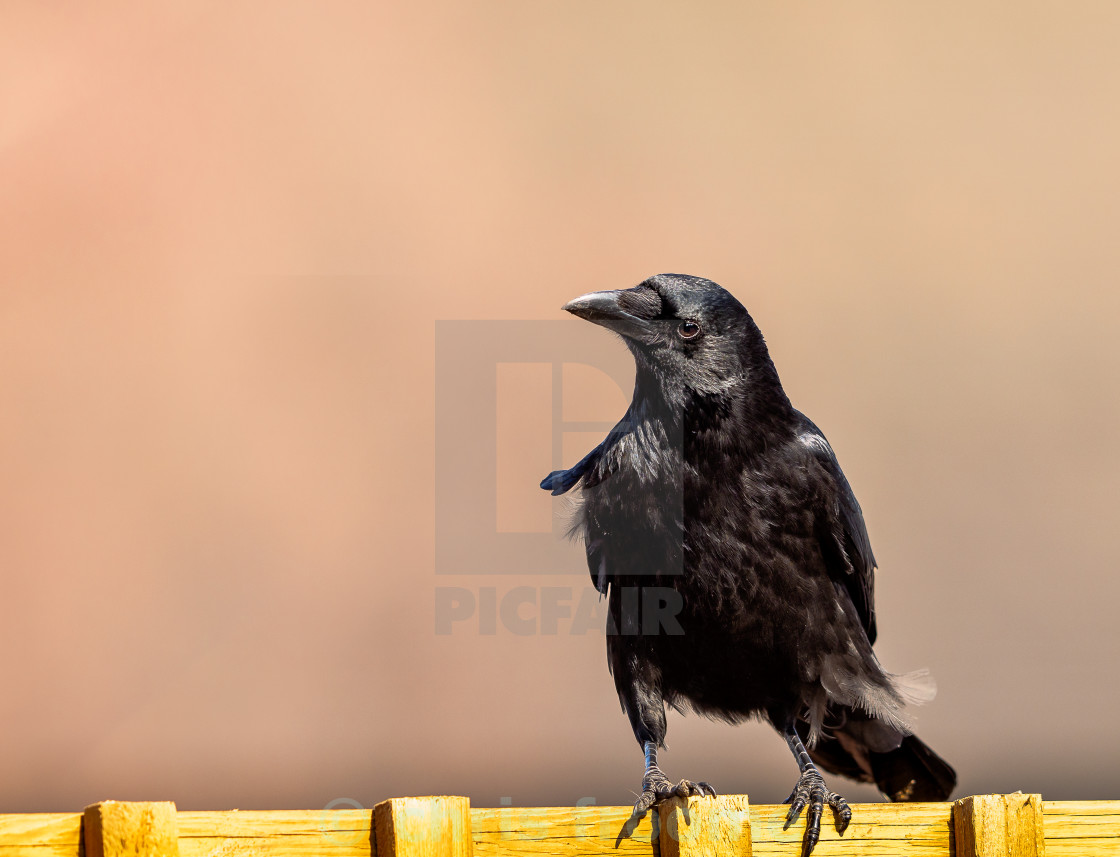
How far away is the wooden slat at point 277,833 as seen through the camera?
191cm

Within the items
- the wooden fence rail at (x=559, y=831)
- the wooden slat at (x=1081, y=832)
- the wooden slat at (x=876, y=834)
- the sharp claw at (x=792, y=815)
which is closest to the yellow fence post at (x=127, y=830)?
the wooden fence rail at (x=559, y=831)

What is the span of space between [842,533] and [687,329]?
858 mm

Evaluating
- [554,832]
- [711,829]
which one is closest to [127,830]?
[554,832]

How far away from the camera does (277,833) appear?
1.96m

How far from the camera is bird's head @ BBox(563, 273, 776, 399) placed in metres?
3.35

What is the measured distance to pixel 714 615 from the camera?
3201 mm

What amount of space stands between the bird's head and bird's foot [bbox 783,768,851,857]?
1.24 m

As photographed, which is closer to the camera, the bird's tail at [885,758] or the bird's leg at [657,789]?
the bird's leg at [657,789]

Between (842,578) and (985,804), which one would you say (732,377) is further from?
(985,804)

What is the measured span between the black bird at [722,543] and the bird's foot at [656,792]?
0.25 ft

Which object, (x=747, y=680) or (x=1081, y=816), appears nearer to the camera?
(x=1081, y=816)

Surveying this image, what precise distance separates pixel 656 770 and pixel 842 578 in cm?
92

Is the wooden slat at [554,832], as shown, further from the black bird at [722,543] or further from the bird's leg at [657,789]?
the black bird at [722,543]

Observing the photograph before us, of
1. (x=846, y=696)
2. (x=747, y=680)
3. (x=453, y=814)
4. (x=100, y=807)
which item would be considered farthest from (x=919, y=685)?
(x=100, y=807)
